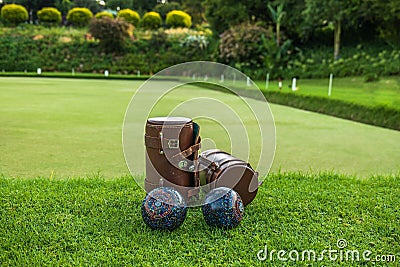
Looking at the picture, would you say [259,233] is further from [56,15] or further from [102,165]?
[56,15]

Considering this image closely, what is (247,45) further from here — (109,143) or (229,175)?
(229,175)

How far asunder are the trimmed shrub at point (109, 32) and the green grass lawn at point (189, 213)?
16.7 meters

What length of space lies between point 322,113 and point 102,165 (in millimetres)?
5030

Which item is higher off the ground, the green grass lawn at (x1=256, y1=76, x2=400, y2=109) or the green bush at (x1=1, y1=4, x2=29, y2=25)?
the green bush at (x1=1, y1=4, x2=29, y2=25)

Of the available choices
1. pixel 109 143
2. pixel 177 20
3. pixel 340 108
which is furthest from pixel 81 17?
pixel 109 143

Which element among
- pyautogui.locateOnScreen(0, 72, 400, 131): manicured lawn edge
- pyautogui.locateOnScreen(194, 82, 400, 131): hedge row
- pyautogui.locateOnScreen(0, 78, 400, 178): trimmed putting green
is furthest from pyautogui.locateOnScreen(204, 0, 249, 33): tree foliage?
pyautogui.locateOnScreen(0, 78, 400, 178): trimmed putting green

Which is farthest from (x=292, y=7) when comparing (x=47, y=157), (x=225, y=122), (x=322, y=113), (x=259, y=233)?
(x=259, y=233)

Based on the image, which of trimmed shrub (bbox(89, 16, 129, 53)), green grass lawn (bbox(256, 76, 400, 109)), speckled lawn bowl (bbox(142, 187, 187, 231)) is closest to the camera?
speckled lawn bowl (bbox(142, 187, 187, 231))

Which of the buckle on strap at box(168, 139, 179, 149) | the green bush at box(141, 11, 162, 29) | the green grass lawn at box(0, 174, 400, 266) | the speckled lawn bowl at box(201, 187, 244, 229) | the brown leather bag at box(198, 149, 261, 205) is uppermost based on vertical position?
the green bush at box(141, 11, 162, 29)

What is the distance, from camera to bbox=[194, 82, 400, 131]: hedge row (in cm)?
633

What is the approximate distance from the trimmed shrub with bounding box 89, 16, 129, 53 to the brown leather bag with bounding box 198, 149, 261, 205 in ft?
62.9

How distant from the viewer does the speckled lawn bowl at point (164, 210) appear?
7.57ft

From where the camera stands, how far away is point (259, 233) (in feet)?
7.77

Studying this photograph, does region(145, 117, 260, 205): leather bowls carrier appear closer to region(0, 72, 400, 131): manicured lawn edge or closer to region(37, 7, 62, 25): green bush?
region(0, 72, 400, 131): manicured lawn edge
